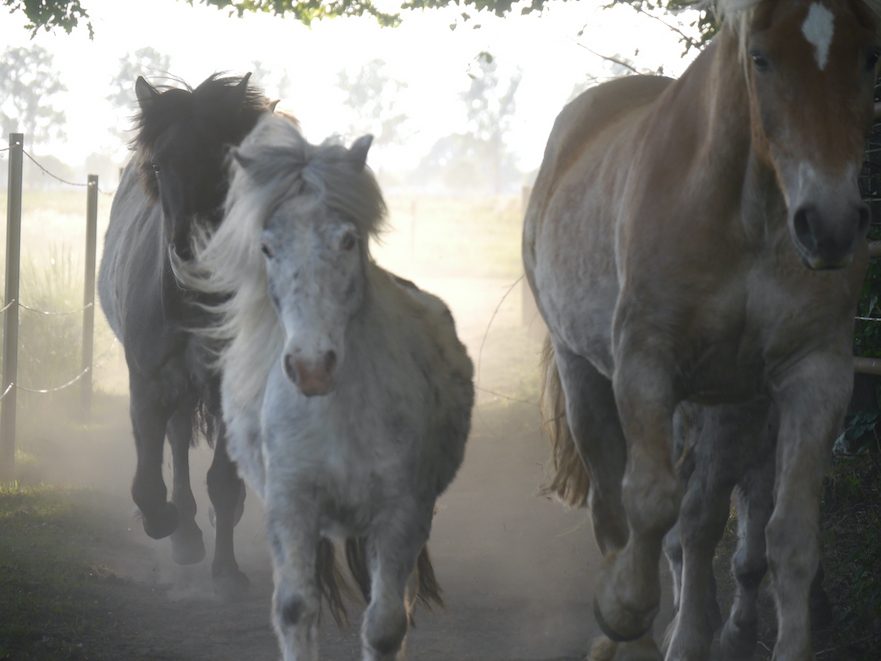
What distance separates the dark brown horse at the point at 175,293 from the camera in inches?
169

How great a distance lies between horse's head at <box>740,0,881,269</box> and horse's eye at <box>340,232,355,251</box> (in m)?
1.28

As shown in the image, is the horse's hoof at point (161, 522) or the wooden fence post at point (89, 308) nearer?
the horse's hoof at point (161, 522)

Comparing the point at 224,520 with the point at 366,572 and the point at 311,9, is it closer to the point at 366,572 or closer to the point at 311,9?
the point at 366,572

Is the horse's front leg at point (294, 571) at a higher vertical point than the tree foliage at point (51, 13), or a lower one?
lower

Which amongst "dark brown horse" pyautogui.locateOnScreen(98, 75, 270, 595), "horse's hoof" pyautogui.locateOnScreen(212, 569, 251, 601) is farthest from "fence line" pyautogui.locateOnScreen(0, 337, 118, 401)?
"horse's hoof" pyautogui.locateOnScreen(212, 569, 251, 601)

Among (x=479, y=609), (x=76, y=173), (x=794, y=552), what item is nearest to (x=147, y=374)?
(x=479, y=609)

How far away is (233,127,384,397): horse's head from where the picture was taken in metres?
2.73

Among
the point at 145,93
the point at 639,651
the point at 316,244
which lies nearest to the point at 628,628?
the point at 639,651

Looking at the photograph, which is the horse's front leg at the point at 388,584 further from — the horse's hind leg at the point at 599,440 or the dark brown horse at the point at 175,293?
the dark brown horse at the point at 175,293

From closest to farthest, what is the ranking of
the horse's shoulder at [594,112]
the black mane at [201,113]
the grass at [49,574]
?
the grass at [49,574] → the horse's shoulder at [594,112] → the black mane at [201,113]

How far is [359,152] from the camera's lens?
3197mm

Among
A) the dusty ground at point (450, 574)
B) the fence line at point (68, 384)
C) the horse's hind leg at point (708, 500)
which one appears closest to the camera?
the horse's hind leg at point (708, 500)

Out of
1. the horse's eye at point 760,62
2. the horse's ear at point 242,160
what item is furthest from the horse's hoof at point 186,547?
the horse's eye at point 760,62

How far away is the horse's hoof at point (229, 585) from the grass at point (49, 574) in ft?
1.76
